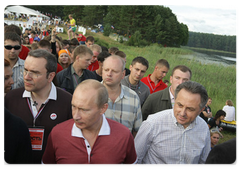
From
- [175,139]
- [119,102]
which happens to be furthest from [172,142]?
[119,102]

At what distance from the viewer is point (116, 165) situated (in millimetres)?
1911

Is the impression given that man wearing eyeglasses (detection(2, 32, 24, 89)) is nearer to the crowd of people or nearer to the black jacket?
the crowd of people

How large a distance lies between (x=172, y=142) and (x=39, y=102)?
4.68ft

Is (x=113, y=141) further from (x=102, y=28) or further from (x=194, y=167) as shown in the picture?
(x=102, y=28)

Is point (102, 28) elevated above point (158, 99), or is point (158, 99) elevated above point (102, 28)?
point (102, 28)

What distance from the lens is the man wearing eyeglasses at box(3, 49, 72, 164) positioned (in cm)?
224

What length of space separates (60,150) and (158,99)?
187 centimetres

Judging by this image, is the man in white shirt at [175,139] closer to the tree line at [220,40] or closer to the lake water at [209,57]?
the tree line at [220,40]

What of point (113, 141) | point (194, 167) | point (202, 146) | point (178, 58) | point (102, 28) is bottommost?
point (194, 167)

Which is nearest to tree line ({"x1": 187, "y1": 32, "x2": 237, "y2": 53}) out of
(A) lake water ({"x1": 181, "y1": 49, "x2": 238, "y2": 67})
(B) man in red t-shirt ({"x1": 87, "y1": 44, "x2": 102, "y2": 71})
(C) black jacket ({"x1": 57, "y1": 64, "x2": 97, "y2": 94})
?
(A) lake water ({"x1": 181, "y1": 49, "x2": 238, "y2": 67})

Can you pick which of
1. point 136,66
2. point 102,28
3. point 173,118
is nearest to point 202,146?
point 173,118

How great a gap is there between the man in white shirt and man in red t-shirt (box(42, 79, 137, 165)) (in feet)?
1.37

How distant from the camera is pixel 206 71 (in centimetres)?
1254

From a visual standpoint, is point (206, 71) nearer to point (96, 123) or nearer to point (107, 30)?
point (107, 30)
